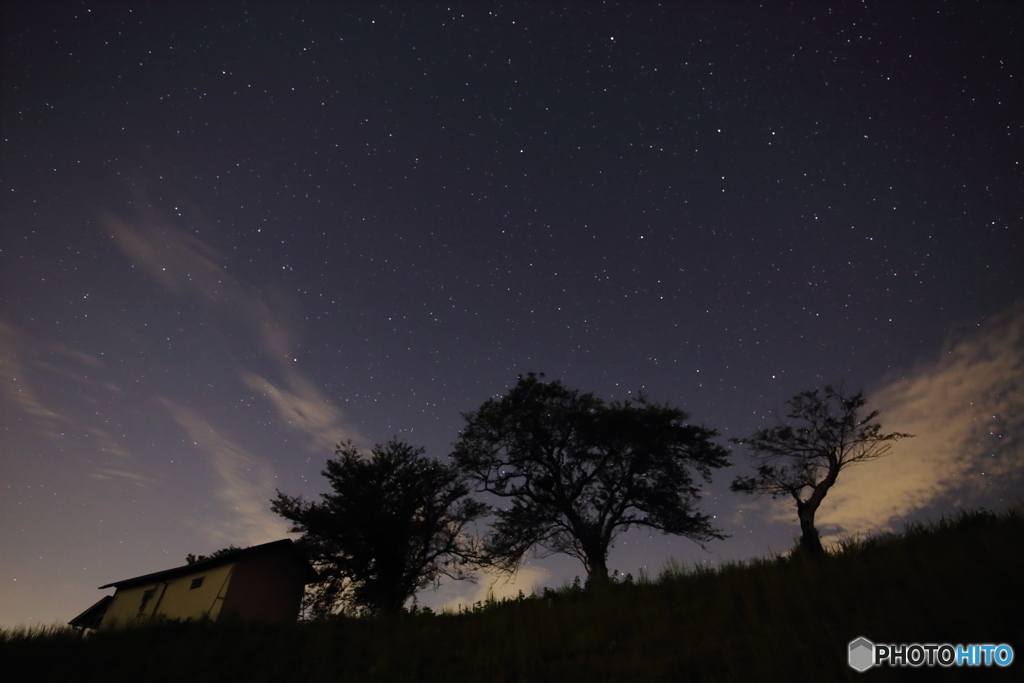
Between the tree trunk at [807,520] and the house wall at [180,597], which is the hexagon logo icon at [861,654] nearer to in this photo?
the tree trunk at [807,520]

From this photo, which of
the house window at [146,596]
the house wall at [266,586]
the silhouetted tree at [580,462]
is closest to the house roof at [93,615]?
the house window at [146,596]

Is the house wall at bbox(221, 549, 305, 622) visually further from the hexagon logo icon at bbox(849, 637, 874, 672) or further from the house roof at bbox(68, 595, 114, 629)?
the hexagon logo icon at bbox(849, 637, 874, 672)

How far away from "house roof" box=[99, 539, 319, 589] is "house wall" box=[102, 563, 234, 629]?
0.78 feet

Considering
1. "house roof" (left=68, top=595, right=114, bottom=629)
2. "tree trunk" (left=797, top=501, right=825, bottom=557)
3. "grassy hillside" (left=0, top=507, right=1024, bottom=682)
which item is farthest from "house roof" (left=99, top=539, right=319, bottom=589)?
"tree trunk" (left=797, top=501, right=825, bottom=557)

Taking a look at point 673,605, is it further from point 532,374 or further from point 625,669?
point 532,374

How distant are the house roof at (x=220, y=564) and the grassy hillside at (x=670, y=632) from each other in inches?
651

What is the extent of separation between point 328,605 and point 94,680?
24.4 meters

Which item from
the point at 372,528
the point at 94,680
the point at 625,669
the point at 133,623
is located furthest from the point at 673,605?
the point at 372,528

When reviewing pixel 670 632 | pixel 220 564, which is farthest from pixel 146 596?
pixel 670 632

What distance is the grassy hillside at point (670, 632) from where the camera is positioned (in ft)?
16.7

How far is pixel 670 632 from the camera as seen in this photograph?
738 cm

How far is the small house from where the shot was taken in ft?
85.0

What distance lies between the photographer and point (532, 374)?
28266 millimetres

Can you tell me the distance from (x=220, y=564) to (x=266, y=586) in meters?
2.95
